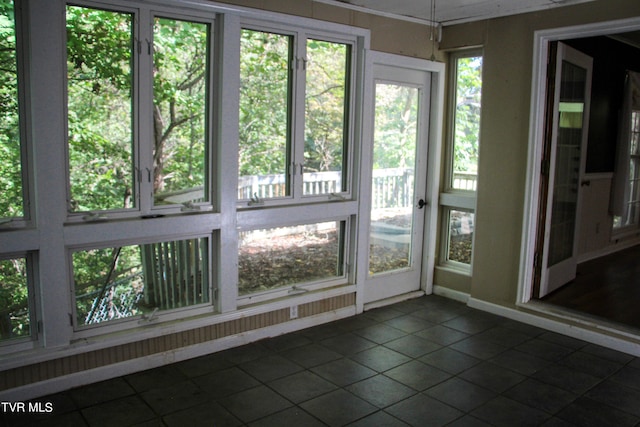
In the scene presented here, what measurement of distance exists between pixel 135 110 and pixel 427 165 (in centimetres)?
271

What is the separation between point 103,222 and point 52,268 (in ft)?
1.18

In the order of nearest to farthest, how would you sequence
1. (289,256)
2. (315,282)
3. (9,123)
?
(9,123)
(289,256)
(315,282)

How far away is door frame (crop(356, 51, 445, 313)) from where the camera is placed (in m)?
4.12

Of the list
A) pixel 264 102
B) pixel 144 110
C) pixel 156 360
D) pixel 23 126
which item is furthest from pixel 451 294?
pixel 23 126

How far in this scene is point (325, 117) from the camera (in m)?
3.93

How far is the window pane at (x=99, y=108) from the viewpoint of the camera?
283 centimetres

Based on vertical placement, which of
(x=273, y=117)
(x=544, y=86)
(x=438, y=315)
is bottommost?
(x=438, y=315)

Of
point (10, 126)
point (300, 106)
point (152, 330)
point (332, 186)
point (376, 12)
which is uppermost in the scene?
point (376, 12)

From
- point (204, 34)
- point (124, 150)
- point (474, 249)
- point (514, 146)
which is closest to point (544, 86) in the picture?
point (514, 146)

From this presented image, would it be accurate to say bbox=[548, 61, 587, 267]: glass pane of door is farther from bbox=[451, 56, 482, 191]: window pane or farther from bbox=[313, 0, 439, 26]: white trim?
bbox=[313, 0, 439, 26]: white trim

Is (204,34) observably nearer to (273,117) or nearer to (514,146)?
(273,117)

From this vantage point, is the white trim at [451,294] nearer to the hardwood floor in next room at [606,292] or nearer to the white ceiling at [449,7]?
the hardwood floor in next room at [606,292]

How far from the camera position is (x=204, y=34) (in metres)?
3.26

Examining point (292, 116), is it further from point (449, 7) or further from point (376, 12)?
point (449, 7)
